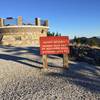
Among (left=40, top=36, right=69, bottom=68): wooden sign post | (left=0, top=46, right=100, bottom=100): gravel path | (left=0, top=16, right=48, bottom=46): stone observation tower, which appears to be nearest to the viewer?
(left=0, top=46, right=100, bottom=100): gravel path

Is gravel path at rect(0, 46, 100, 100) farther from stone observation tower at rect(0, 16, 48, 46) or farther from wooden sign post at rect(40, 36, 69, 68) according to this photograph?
stone observation tower at rect(0, 16, 48, 46)

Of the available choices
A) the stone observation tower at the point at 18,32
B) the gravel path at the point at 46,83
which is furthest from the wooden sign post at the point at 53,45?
the stone observation tower at the point at 18,32

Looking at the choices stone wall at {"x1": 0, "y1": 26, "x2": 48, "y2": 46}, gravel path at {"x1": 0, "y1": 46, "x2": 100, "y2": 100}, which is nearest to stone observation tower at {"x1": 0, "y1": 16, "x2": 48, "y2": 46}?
stone wall at {"x1": 0, "y1": 26, "x2": 48, "y2": 46}

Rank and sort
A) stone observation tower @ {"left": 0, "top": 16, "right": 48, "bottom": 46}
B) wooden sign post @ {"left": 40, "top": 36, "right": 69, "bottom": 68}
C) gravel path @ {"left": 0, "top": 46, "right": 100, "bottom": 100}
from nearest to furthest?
1. gravel path @ {"left": 0, "top": 46, "right": 100, "bottom": 100}
2. wooden sign post @ {"left": 40, "top": 36, "right": 69, "bottom": 68}
3. stone observation tower @ {"left": 0, "top": 16, "right": 48, "bottom": 46}

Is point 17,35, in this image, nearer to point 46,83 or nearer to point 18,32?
point 18,32

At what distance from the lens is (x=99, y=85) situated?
1195 centimetres

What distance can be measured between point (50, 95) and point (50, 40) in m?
6.41

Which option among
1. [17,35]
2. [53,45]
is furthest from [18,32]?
[53,45]

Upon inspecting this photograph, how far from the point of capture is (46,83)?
39.0 ft

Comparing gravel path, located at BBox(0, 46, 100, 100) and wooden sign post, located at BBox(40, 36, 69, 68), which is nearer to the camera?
gravel path, located at BBox(0, 46, 100, 100)

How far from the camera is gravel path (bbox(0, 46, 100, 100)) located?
9953 millimetres

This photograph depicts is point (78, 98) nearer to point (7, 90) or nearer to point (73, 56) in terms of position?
point (7, 90)

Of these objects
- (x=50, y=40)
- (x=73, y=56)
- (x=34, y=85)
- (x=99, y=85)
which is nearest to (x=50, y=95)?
(x=34, y=85)

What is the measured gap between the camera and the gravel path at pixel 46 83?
9.95 meters
